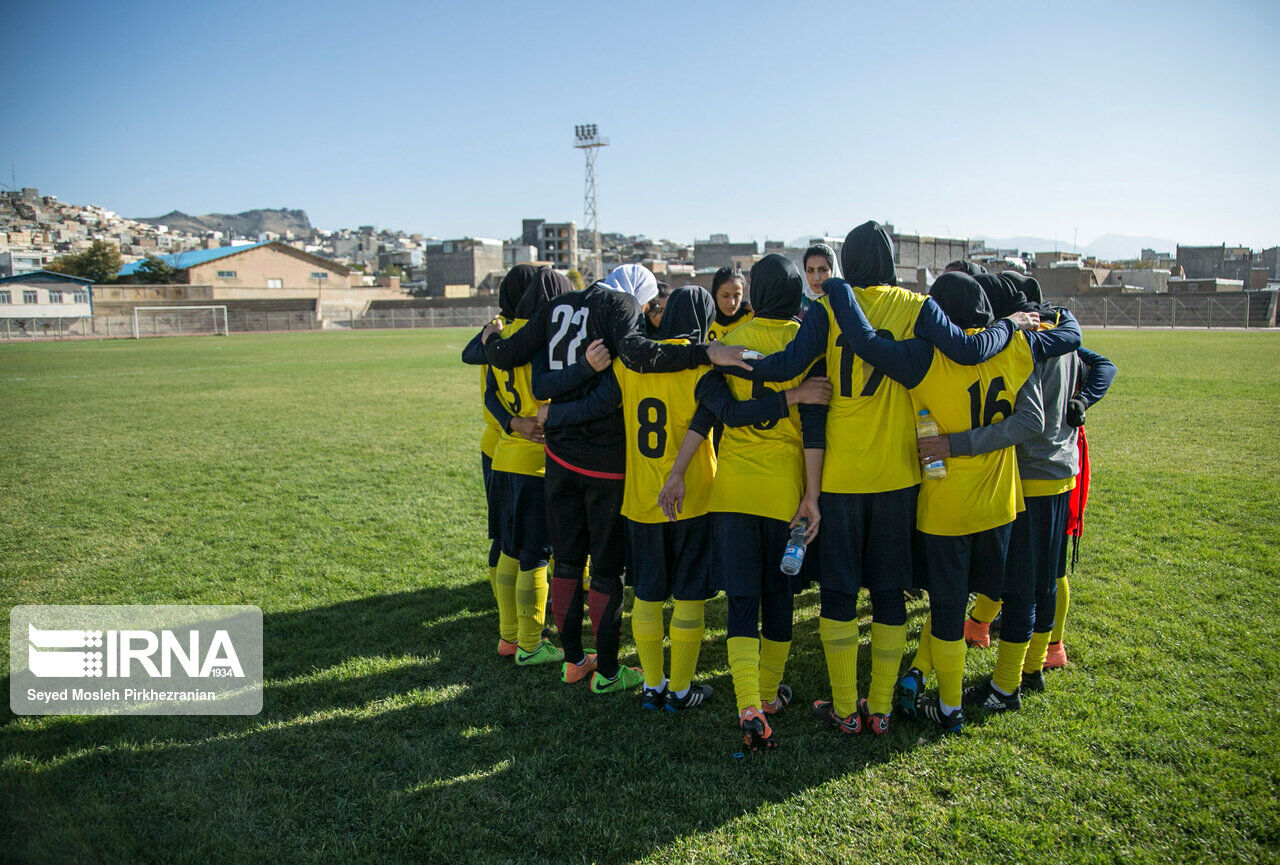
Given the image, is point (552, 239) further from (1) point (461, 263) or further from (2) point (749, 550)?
(2) point (749, 550)

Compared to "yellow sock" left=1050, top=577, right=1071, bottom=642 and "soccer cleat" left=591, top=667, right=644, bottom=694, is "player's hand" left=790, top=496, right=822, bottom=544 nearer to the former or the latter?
"soccer cleat" left=591, top=667, right=644, bottom=694

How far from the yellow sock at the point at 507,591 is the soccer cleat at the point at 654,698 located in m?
1.12

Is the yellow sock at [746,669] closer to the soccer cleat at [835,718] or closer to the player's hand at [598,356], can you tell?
the soccer cleat at [835,718]

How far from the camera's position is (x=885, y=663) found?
3643 mm

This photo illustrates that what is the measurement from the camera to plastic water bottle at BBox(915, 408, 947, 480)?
3.47 metres

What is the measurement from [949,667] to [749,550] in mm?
1181

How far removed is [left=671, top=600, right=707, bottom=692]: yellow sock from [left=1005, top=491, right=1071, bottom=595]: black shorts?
5.35ft

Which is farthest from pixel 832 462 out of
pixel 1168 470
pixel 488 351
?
pixel 1168 470

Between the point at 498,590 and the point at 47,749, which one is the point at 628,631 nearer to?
the point at 498,590

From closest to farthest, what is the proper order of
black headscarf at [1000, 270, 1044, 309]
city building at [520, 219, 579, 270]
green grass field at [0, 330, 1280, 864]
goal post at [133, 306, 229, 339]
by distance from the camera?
green grass field at [0, 330, 1280, 864] < black headscarf at [1000, 270, 1044, 309] < goal post at [133, 306, 229, 339] < city building at [520, 219, 579, 270]

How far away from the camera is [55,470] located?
9.89 m

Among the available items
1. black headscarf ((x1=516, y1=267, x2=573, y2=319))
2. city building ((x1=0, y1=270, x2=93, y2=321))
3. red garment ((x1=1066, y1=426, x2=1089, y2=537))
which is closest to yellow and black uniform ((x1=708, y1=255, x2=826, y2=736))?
black headscarf ((x1=516, y1=267, x2=573, y2=319))

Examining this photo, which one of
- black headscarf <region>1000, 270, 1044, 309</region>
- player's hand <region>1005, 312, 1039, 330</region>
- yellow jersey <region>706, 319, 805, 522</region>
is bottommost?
yellow jersey <region>706, 319, 805, 522</region>

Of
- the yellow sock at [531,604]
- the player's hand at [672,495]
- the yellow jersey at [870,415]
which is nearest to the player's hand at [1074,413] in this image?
the yellow jersey at [870,415]
